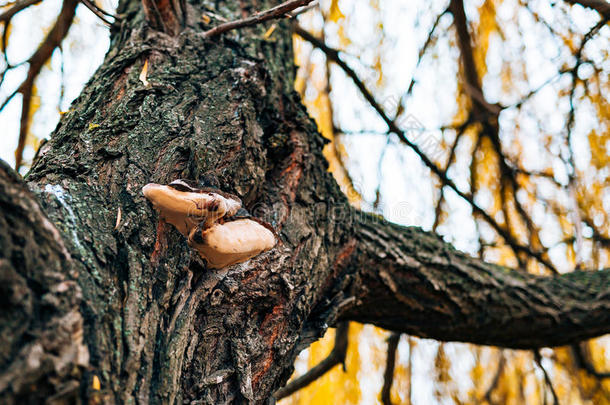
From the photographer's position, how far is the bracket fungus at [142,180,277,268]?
111 cm

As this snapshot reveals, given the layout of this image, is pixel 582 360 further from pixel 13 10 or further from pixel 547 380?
pixel 13 10

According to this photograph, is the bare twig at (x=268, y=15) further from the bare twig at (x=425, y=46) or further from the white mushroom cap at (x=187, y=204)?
the bare twig at (x=425, y=46)

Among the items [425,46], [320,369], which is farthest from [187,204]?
[425,46]

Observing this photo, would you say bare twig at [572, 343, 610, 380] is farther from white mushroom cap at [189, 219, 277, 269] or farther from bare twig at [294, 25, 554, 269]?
white mushroom cap at [189, 219, 277, 269]

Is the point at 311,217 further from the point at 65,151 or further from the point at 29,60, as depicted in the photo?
the point at 29,60

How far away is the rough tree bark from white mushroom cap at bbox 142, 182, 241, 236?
5.1 inches

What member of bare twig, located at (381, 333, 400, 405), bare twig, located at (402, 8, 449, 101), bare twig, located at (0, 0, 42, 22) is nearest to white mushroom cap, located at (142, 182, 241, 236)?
bare twig, located at (0, 0, 42, 22)

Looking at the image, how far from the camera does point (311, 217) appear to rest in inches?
68.4

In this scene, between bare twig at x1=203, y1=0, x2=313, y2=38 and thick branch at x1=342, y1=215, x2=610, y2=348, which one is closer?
bare twig at x1=203, y1=0, x2=313, y2=38

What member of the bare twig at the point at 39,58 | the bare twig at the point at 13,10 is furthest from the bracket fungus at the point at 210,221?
the bare twig at the point at 39,58

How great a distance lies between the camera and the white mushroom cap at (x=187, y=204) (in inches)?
43.5

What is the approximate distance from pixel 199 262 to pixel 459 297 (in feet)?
4.18

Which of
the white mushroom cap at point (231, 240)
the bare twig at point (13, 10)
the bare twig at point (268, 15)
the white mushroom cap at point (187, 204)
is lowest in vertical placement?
the white mushroom cap at point (231, 240)

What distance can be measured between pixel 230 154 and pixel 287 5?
0.48 metres
